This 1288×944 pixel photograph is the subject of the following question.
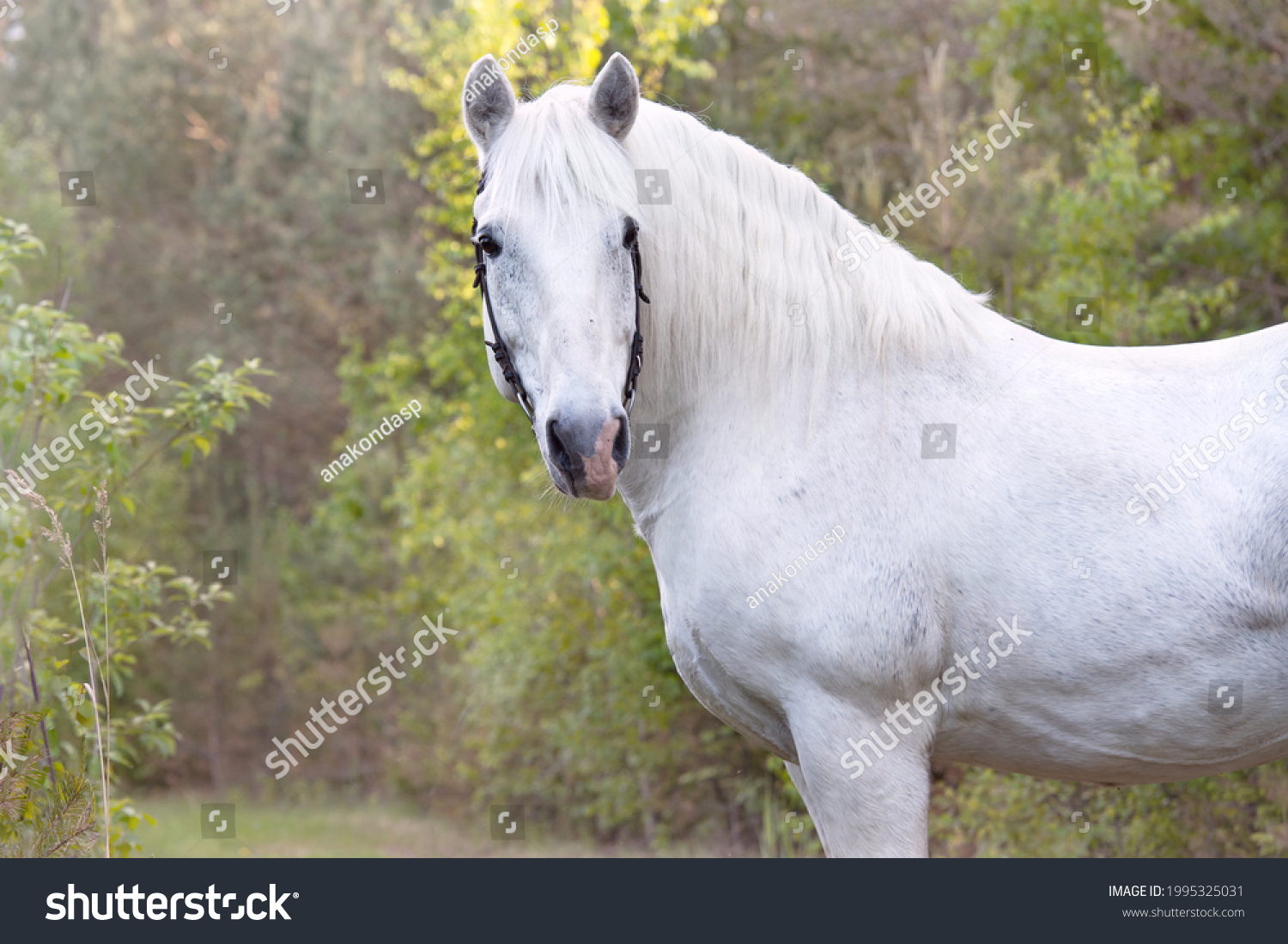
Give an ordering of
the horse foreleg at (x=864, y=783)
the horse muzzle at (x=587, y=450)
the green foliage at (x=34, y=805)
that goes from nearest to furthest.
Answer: the horse muzzle at (x=587, y=450) < the horse foreleg at (x=864, y=783) < the green foliage at (x=34, y=805)

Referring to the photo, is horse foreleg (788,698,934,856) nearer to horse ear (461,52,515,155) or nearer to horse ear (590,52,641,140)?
horse ear (590,52,641,140)

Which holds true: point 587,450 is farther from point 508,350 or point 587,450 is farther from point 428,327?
point 428,327

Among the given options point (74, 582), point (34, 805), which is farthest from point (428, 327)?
point (34, 805)

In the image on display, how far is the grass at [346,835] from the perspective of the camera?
883 cm

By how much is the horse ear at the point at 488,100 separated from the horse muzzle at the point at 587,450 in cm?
85

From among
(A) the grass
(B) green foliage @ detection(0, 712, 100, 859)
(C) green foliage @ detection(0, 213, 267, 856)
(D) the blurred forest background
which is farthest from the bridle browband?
(A) the grass

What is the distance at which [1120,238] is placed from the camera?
5.73 metres

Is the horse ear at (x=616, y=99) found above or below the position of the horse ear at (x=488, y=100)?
below

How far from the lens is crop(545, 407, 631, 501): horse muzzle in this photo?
211cm

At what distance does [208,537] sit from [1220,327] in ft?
44.0

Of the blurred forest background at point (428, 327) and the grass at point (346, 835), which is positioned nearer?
the blurred forest background at point (428, 327)

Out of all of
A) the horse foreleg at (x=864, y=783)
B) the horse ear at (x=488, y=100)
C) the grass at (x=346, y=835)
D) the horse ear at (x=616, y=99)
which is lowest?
the grass at (x=346, y=835)

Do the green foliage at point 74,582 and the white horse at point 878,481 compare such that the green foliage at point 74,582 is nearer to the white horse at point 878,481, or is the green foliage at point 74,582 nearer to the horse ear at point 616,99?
the white horse at point 878,481

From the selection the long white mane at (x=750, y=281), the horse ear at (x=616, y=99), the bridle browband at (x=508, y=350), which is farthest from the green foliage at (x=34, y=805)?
the horse ear at (x=616, y=99)
